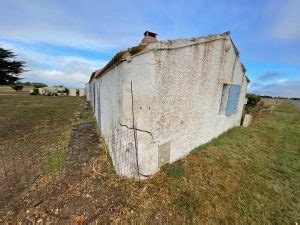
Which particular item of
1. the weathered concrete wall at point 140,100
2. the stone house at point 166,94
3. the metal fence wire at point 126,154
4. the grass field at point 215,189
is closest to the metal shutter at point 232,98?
the stone house at point 166,94

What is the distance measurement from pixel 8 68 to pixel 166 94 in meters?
66.5

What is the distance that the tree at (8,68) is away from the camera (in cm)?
4984

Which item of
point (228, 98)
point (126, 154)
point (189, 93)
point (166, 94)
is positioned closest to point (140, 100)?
point (166, 94)

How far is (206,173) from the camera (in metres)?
4.51

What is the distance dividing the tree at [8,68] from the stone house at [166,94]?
6387 cm

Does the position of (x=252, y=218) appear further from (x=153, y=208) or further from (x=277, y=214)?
(x=153, y=208)

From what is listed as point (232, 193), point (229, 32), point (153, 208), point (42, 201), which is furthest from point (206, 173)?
point (229, 32)

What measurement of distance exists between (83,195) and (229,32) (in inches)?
280

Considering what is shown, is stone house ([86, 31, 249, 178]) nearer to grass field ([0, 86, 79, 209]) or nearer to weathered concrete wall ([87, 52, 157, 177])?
weathered concrete wall ([87, 52, 157, 177])

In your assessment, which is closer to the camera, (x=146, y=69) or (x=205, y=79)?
(x=146, y=69)

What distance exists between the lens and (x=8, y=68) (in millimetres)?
51062

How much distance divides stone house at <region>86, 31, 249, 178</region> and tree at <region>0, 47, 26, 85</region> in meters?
63.9

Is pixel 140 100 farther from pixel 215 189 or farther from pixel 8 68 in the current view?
pixel 8 68

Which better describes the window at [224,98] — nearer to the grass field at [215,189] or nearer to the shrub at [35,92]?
the grass field at [215,189]
